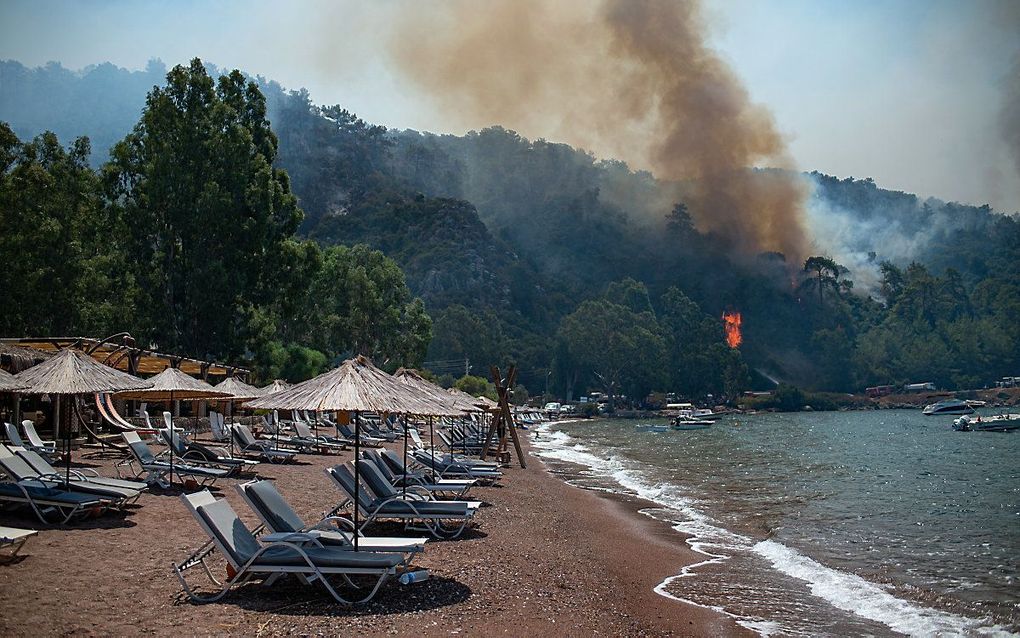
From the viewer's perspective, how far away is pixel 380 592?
911 cm

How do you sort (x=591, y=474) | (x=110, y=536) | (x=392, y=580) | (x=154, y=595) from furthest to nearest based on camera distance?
(x=591, y=474), (x=110, y=536), (x=392, y=580), (x=154, y=595)

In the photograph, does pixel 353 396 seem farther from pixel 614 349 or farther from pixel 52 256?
pixel 614 349

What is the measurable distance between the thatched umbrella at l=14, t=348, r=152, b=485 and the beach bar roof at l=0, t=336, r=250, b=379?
923 centimetres

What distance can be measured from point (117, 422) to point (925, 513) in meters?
22.9

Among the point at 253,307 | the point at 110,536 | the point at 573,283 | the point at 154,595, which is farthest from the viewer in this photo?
the point at 573,283

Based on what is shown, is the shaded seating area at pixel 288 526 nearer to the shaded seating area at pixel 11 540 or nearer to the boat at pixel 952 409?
the shaded seating area at pixel 11 540

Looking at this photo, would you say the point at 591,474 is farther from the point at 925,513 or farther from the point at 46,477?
the point at 46,477

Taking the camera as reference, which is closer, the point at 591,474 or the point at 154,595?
the point at 154,595

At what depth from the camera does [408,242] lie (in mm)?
150625

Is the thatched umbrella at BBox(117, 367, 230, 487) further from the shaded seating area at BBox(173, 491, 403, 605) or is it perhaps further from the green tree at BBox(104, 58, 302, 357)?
the green tree at BBox(104, 58, 302, 357)

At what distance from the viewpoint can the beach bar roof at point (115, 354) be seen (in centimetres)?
2288

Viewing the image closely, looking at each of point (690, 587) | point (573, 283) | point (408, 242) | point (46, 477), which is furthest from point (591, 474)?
point (573, 283)

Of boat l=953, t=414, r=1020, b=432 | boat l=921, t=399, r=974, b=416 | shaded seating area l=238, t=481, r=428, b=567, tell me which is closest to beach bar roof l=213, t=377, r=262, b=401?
shaded seating area l=238, t=481, r=428, b=567

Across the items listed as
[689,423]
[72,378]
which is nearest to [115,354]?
[72,378]
